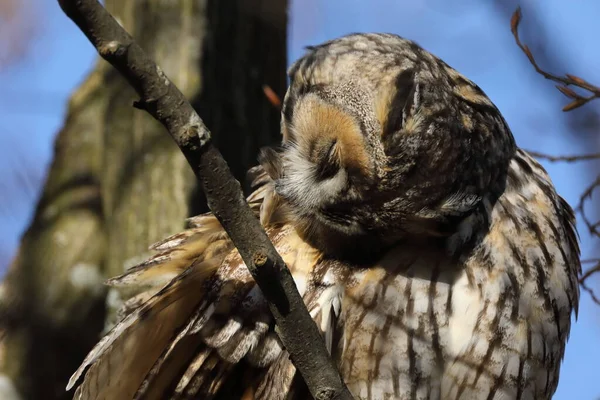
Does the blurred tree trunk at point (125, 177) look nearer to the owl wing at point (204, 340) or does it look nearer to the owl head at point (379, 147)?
the owl wing at point (204, 340)

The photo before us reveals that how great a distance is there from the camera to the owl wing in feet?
6.24

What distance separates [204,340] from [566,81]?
3.43 ft

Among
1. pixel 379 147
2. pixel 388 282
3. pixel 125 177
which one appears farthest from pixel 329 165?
pixel 125 177

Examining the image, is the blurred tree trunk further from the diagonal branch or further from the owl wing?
the diagonal branch

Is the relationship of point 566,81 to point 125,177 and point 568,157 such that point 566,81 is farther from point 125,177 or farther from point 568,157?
point 125,177

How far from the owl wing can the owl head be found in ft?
0.49

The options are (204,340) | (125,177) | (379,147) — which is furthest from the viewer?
(125,177)

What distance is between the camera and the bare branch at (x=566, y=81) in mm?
1990

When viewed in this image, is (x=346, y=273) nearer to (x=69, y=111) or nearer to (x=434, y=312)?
(x=434, y=312)

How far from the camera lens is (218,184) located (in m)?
1.30

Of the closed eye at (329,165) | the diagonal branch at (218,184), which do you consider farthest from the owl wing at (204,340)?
the diagonal branch at (218,184)

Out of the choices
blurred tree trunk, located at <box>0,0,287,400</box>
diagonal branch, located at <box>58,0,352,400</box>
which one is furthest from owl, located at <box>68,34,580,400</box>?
blurred tree trunk, located at <box>0,0,287,400</box>

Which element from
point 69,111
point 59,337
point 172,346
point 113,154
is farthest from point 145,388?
point 69,111

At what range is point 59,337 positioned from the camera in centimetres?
276
